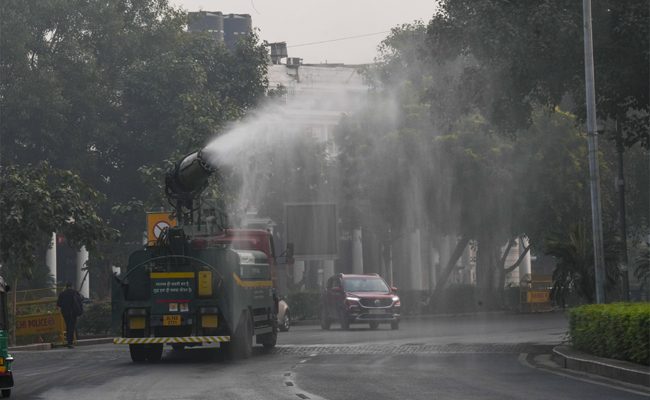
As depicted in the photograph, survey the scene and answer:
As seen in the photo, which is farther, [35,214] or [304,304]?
[304,304]

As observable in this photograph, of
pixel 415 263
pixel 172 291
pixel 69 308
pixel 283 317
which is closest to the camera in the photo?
pixel 172 291

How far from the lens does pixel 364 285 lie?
3089 cm

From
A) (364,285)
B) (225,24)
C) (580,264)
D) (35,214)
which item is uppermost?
(225,24)

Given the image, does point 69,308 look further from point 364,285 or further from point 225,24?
point 225,24

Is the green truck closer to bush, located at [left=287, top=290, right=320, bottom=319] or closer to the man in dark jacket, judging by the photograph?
the man in dark jacket

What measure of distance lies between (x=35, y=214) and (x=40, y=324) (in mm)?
3454

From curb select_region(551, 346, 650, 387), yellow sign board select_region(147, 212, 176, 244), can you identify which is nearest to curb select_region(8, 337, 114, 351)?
yellow sign board select_region(147, 212, 176, 244)

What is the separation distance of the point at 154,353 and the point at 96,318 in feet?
40.0

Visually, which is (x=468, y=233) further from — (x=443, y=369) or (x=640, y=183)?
(x=443, y=369)

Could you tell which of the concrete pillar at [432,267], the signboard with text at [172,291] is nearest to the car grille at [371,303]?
the signboard with text at [172,291]

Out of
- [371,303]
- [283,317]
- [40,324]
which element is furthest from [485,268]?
[40,324]

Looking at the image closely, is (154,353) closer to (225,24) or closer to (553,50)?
(553,50)

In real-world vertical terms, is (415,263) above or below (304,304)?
above

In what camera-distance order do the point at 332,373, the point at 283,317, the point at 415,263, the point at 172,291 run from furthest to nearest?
the point at 415,263, the point at 283,317, the point at 172,291, the point at 332,373
